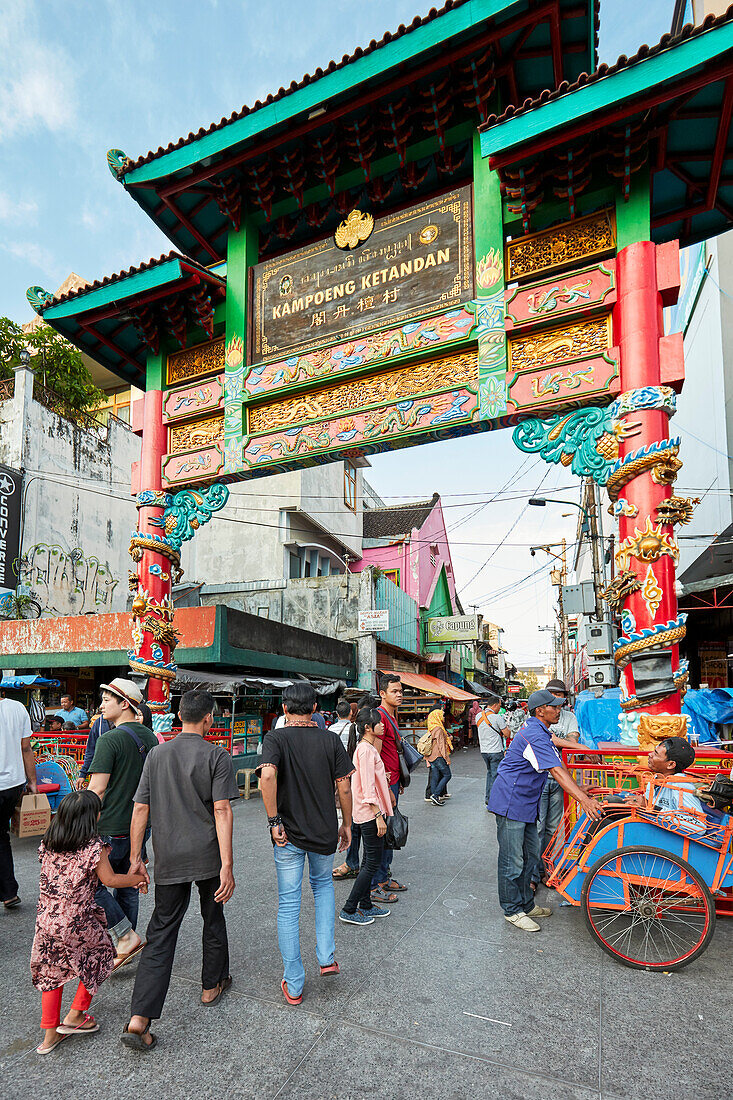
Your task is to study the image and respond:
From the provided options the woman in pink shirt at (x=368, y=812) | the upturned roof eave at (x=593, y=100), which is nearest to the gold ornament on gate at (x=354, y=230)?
the upturned roof eave at (x=593, y=100)

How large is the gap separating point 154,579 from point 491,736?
19.0ft

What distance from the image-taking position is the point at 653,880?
424 cm

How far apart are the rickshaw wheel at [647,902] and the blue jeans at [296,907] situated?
1.76m

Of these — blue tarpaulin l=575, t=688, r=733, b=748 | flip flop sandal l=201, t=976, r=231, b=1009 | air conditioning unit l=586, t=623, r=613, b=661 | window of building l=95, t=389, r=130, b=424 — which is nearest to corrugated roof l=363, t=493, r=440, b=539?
window of building l=95, t=389, r=130, b=424

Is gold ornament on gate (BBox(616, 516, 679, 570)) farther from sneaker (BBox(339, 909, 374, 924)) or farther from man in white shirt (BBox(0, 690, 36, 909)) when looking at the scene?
man in white shirt (BBox(0, 690, 36, 909))

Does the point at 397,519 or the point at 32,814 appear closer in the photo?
the point at 32,814

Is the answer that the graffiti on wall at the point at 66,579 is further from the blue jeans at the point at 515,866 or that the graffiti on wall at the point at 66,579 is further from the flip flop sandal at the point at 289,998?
the flip flop sandal at the point at 289,998

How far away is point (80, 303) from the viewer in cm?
973

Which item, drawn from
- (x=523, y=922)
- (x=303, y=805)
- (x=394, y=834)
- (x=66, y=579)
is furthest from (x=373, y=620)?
(x=303, y=805)

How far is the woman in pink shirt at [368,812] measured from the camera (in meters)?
5.05

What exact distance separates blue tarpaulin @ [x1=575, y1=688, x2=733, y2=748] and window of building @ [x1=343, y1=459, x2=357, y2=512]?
18.1 meters

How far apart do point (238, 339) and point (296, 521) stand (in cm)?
1441

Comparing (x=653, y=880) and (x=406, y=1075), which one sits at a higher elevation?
(x=653, y=880)

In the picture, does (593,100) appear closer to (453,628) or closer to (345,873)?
(345,873)
